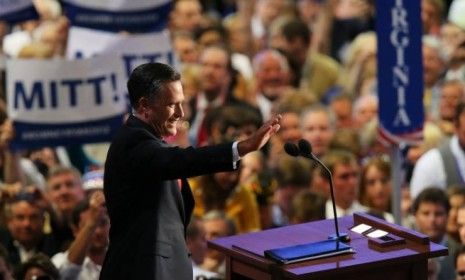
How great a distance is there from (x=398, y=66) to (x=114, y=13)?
82.5 inches

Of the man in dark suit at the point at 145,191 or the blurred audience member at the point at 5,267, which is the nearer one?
the man in dark suit at the point at 145,191

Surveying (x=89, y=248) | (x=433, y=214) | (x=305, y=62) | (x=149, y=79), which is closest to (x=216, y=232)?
(x=89, y=248)

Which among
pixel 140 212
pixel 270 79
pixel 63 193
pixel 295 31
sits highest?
pixel 295 31

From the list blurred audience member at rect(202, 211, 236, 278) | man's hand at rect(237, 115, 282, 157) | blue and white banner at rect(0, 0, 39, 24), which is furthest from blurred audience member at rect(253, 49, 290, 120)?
man's hand at rect(237, 115, 282, 157)

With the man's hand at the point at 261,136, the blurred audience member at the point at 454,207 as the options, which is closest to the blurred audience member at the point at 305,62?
the blurred audience member at the point at 454,207

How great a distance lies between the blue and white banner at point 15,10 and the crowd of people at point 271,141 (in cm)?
66

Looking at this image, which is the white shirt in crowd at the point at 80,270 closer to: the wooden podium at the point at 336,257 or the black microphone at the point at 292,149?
the wooden podium at the point at 336,257

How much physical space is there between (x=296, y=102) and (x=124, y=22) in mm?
1840

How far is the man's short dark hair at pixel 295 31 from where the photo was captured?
11.9m

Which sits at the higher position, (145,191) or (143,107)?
(143,107)

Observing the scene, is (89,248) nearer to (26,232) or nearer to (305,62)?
(26,232)

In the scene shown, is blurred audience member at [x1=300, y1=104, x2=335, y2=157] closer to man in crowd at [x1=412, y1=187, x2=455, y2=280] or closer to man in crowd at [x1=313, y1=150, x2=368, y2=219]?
man in crowd at [x1=313, y1=150, x2=368, y2=219]

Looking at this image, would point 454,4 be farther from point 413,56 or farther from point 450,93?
point 413,56

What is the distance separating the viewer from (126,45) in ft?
29.7
